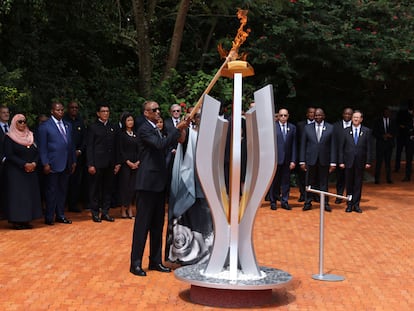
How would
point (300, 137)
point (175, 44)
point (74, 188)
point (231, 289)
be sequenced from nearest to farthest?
1. point (231, 289)
2. point (74, 188)
3. point (300, 137)
4. point (175, 44)

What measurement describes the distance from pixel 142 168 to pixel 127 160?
464 centimetres

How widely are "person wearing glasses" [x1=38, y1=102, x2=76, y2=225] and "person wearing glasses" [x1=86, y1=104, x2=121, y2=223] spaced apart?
43cm

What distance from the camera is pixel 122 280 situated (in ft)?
28.7

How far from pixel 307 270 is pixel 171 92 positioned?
27.6 ft

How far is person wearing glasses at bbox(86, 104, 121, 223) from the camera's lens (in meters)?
13.2

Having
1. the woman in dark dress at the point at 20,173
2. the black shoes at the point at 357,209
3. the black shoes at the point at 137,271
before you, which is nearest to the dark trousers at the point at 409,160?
the black shoes at the point at 357,209

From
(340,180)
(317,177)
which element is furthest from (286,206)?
(340,180)

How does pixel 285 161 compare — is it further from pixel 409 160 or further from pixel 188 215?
pixel 409 160

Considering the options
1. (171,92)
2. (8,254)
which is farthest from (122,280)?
(171,92)

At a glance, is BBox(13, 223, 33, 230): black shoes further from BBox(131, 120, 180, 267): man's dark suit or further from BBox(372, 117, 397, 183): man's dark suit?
BBox(372, 117, 397, 183): man's dark suit

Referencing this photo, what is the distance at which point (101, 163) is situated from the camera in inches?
520

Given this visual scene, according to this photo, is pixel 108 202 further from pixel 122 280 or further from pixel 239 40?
pixel 239 40

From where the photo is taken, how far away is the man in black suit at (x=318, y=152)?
49.0ft

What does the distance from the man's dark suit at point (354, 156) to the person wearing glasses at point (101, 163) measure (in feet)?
14.6
